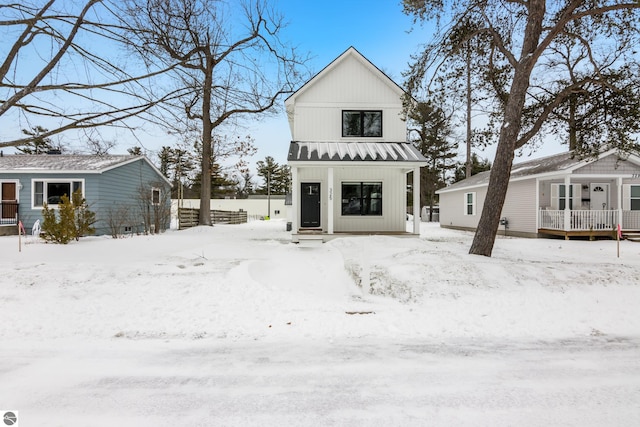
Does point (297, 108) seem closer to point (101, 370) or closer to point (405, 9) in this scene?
point (405, 9)

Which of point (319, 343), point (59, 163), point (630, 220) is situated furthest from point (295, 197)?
point (630, 220)

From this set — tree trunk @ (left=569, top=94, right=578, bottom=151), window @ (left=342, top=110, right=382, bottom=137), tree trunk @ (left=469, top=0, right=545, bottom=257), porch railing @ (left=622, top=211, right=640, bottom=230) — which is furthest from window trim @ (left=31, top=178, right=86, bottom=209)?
porch railing @ (left=622, top=211, right=640, bottom=230)

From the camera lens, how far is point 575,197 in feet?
51.7

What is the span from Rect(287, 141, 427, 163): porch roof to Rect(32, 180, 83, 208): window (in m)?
11.3

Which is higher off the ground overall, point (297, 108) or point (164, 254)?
point (297, 108)

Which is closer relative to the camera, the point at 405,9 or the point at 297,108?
the point at 405,9

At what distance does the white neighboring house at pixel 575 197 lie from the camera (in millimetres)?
14258

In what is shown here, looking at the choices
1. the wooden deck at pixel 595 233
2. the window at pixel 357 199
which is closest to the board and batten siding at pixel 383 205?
the window at pixel 357 199

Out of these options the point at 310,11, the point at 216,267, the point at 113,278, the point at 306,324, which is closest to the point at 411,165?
the point at 310,11

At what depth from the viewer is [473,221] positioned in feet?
66.3

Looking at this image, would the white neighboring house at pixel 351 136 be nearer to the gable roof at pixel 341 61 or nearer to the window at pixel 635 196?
the gable roof at pixel 341 61

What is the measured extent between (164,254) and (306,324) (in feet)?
19.3

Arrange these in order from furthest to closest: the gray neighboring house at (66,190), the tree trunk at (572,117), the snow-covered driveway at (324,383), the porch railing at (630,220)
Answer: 1. the gray neighboring house at (66,190)
2. the porch railing at (630,220)
3. the tree trunk at (572,117)
4. the snow-covered driveway at (324,383)

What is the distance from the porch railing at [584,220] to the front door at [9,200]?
25045mm
